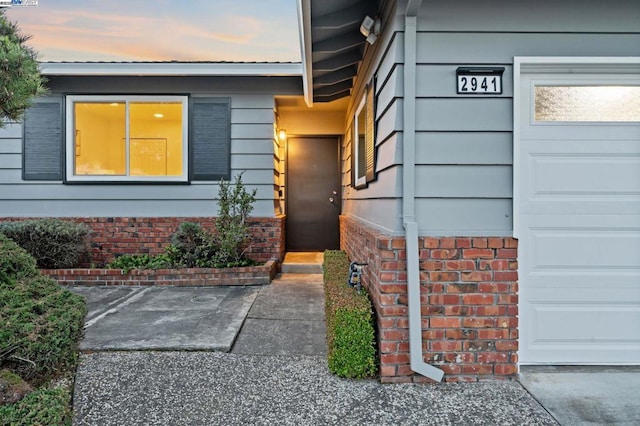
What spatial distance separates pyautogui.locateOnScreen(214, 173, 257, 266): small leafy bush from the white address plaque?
368cm

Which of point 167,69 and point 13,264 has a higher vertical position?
point 167,69

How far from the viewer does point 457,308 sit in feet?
8.48

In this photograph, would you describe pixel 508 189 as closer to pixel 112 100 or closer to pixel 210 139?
pixel 210 139

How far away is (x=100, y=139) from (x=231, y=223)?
2.66m

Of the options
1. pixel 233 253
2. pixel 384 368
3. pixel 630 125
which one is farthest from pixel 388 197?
pixel 233 253

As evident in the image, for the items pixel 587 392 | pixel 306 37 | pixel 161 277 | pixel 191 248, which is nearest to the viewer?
pixel 587 392

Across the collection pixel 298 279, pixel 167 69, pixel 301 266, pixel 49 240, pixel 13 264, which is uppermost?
pixel 167 69

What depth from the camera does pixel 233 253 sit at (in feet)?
18.5

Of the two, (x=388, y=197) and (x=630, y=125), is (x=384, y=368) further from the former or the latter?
(x=630, y=125)

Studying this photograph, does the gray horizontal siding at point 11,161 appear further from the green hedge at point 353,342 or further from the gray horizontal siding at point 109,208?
the green hedge at point 353,342

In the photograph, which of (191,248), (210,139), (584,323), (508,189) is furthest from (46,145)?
(584,323)

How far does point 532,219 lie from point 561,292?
54cm

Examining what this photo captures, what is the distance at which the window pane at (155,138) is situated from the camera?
244 inches

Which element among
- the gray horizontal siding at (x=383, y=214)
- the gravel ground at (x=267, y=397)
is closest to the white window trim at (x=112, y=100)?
the gray horizontal siding at (x=383, y=214)
